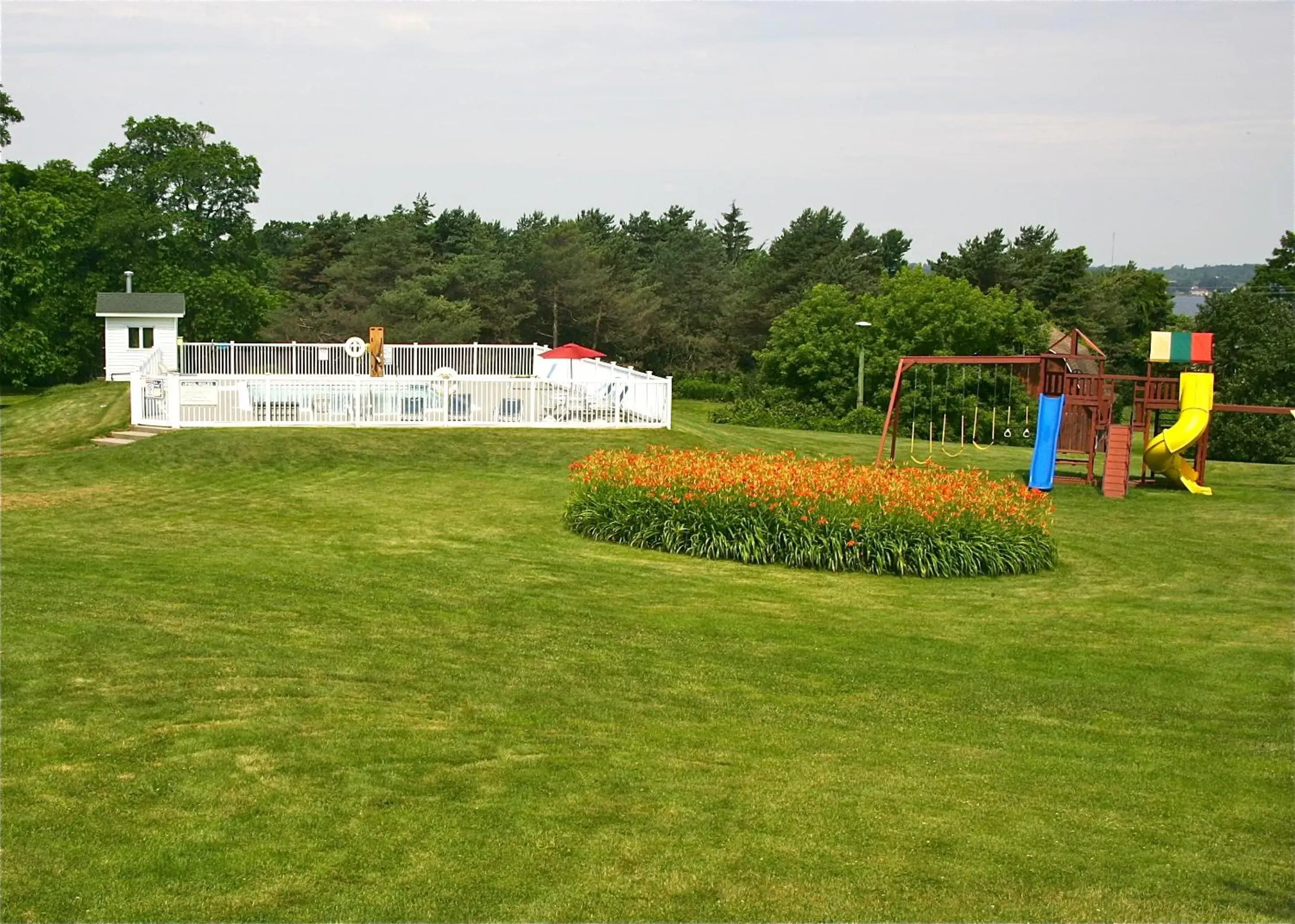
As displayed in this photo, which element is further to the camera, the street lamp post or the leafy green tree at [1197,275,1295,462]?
the street lamp post

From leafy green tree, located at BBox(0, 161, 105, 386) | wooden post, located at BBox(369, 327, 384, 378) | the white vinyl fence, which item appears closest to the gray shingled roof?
leafy green tree, located at BBox(0, 161, 105, 386)

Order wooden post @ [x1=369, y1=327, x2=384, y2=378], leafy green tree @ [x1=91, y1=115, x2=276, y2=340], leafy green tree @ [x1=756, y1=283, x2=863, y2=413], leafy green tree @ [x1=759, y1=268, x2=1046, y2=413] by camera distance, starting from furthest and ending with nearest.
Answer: leafy green tree @ [x1=91, y1=115, x2=276, y2=340]
leafy green tree @ [x1=756, y1=283, x2=863, y2=413]
leafy green tree @ [x1=759, y1=268, x2=1046, y2=413]
wooden post @ [x1=369, y1=327, x2=384, y2=378]

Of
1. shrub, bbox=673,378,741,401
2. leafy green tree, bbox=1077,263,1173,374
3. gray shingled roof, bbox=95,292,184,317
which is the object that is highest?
leafy green tree, bbox=1077,263,1173,374

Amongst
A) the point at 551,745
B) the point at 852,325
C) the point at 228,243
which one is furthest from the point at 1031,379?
the point at 551,745

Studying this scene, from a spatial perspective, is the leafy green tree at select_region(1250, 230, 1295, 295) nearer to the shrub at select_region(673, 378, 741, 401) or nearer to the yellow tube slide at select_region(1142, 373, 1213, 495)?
the shrub at select_region(673, 378, 741, 401)

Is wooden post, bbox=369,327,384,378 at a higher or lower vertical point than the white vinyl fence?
higher

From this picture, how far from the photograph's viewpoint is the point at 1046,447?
22031 millimetres

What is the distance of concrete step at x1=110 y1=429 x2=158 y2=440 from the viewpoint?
78.7 ft

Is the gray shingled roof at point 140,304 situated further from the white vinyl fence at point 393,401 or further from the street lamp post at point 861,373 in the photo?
the street lamp post at point 861,373

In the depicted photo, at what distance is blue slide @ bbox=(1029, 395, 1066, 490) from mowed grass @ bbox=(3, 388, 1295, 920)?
17.8 feet

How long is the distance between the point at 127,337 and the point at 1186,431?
33192 millimetres

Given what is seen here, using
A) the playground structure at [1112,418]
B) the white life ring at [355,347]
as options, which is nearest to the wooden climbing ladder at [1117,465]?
the playground structure at [1112,418]

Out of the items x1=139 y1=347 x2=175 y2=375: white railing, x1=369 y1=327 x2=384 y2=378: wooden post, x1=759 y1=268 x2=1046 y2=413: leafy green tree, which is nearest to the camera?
x1=139 y1=347 x2=175 y2=375: white railing

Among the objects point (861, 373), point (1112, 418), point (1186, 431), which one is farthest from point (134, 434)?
point (861, 373)
